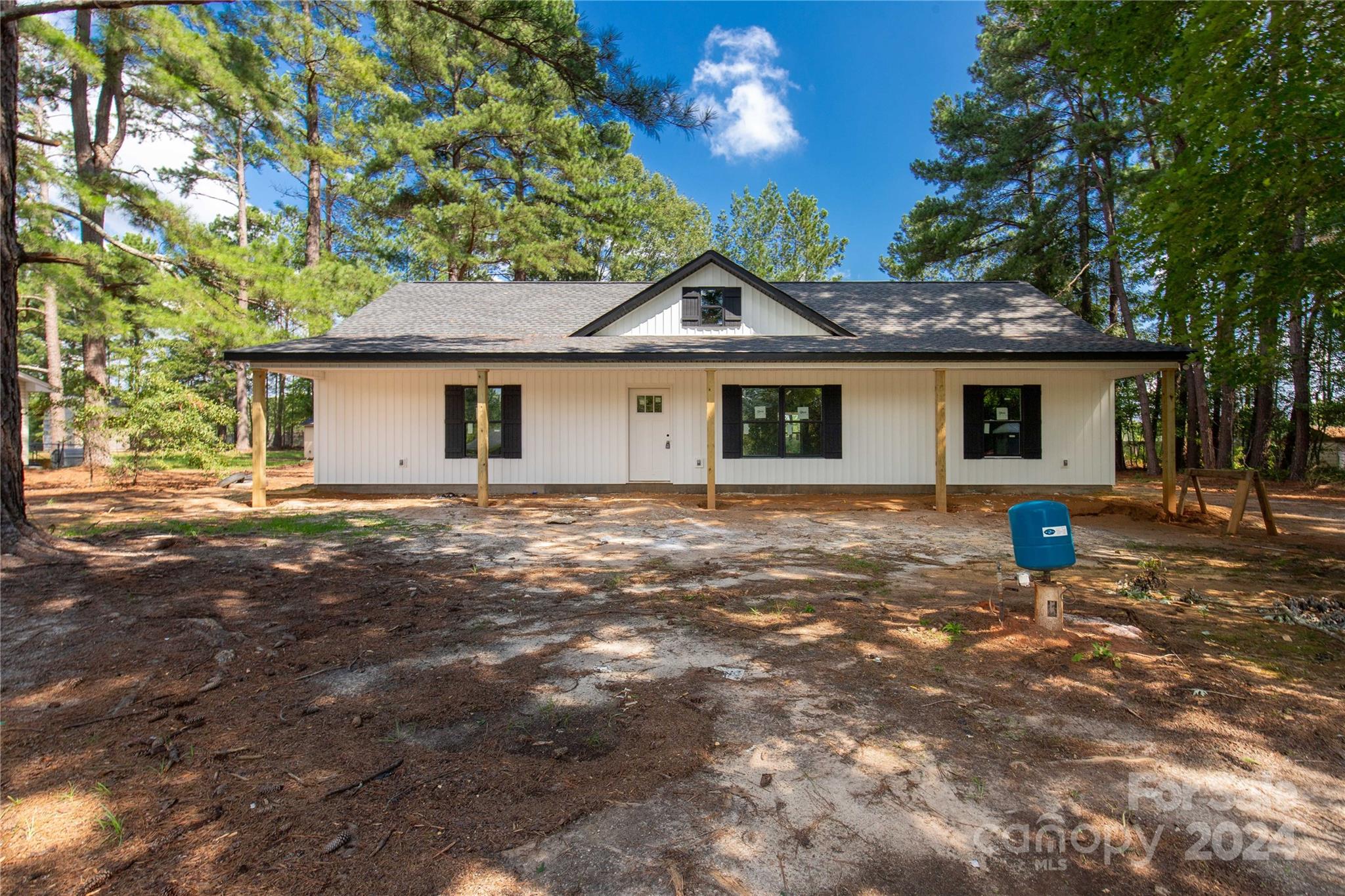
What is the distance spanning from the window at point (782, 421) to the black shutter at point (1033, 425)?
4042 mm

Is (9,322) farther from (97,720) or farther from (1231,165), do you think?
(1231,165)

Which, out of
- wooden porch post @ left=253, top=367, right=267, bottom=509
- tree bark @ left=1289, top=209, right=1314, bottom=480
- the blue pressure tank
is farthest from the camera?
tree bark @ left=1289, top=209, right=1314, bottom=480

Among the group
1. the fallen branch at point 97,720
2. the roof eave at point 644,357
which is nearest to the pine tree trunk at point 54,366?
the roof eave at point 644,357

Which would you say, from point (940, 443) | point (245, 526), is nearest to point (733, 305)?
point (940, 443)

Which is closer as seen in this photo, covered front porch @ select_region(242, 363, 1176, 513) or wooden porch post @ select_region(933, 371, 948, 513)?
wooden porch post @ select_region(933, 371, 948, 513)

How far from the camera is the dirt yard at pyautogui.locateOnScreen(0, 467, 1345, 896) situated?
193 cm

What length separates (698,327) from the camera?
1204 centimetres

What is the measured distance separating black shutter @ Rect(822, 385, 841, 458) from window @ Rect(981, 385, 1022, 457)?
2.87 metres

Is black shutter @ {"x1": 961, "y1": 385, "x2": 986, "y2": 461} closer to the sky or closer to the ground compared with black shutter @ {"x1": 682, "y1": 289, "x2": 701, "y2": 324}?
closer to the ground

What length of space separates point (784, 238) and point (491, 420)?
A: 70.2 ft

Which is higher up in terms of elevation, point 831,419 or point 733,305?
point 733,305

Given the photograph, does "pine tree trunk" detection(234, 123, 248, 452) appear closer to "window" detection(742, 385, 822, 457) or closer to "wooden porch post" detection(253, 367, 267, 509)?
"wooden porch post" detection(253, 367, 267, 509)

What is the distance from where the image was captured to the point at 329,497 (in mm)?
11055

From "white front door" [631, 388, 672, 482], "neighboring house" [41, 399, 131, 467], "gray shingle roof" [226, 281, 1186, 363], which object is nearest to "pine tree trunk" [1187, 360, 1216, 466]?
"gray shingle roof" [226, 281, 1186, 363]
